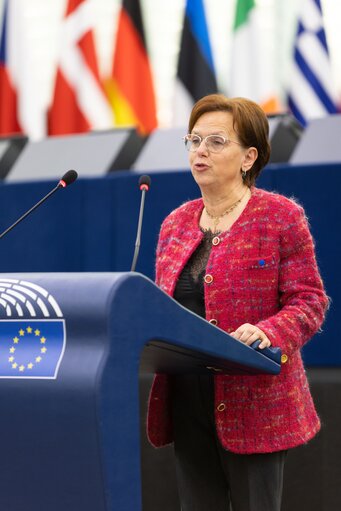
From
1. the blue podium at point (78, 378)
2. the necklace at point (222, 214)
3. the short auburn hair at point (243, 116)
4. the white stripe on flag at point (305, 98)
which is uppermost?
the white stripe on flag at point (305, 98)

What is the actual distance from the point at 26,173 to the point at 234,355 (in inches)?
104

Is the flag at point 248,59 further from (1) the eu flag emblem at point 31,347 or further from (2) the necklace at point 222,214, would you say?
(1) the eu flag emblem at point 31,347

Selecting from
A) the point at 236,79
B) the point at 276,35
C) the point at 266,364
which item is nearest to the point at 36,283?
the point at 266,364

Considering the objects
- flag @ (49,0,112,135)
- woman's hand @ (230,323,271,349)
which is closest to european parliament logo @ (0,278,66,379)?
woman's hand @ (230,323,271,349)

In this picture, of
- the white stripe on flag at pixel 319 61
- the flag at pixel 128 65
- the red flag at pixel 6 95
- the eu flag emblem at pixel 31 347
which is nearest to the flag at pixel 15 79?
the red flag at pixel 6 95

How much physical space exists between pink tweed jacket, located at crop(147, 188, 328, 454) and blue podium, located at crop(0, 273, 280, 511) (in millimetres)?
321

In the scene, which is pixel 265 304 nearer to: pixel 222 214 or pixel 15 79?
pixel 222 214

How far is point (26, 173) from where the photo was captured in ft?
13.5

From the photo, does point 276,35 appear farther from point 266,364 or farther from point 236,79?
point 266,364

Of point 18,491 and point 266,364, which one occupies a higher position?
point 266,364

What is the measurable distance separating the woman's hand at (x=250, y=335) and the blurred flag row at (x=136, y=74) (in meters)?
3.97

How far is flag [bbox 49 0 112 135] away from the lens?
650cm

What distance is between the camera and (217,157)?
1.99m

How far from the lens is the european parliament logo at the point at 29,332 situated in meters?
1.51
